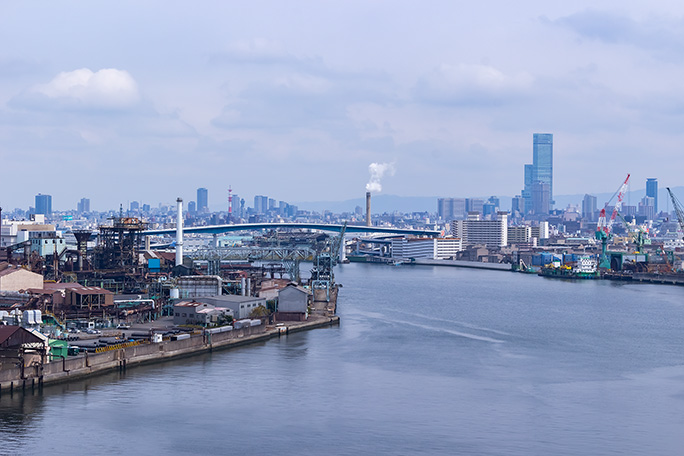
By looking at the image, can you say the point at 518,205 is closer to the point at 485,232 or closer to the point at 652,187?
the point at 652,187

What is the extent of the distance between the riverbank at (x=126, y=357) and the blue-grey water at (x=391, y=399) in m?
0.30

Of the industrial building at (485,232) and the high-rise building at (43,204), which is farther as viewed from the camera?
the high-rise building at (43,204)

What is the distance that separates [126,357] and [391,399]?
4.69 m

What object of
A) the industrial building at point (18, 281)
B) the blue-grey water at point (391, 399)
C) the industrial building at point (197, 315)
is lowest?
the blue-grey water at point (391, 399)

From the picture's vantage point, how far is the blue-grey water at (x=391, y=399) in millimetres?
11672

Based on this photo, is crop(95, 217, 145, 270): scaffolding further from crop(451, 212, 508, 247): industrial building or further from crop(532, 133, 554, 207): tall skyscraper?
crop(532, 133, 554, 207): tall skyscraper

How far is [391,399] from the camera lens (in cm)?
1397

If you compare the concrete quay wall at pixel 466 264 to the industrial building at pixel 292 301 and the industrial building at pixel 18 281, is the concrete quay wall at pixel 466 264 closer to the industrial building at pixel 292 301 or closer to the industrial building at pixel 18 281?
the industrial building at pixel 292 301

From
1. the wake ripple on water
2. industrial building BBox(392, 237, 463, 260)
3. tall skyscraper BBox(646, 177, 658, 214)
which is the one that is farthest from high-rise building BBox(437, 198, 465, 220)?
the wake ripple on water

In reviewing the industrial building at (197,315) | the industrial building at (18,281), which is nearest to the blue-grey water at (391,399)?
the industrial building at (197,315)

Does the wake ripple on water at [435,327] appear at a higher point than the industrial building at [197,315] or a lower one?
lower

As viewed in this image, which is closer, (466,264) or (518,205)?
(466,264)

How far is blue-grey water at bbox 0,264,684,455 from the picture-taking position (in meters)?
11.7

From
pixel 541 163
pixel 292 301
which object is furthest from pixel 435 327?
pixel 541 163
